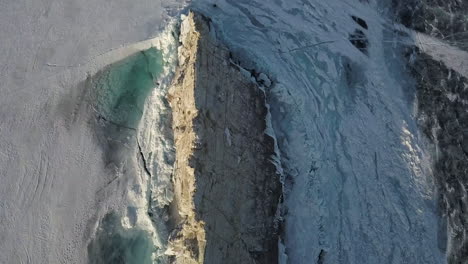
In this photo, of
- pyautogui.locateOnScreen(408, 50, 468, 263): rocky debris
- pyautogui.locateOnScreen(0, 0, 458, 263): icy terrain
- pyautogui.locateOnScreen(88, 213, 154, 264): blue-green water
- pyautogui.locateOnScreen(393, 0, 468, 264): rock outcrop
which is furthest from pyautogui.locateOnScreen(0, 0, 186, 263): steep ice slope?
pyautogui.locateOnScreen(408, 50, 468, 263): rocky debris

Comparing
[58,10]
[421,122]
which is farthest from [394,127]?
[58,10]

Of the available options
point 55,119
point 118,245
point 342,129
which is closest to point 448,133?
point 342,129

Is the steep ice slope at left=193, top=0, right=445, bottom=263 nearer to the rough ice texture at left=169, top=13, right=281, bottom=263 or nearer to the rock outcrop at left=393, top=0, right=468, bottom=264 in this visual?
the rock outcrop at left=393, top=0, right=468, bottom=264

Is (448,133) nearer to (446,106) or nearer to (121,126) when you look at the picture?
(446,106)

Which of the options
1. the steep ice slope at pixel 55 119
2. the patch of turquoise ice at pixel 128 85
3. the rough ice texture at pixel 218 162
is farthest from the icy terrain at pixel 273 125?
the rough ice texture at pixel 218 162

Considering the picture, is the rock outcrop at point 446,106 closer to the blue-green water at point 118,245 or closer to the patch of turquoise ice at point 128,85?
the patch of turquoise ice at point 128,85
